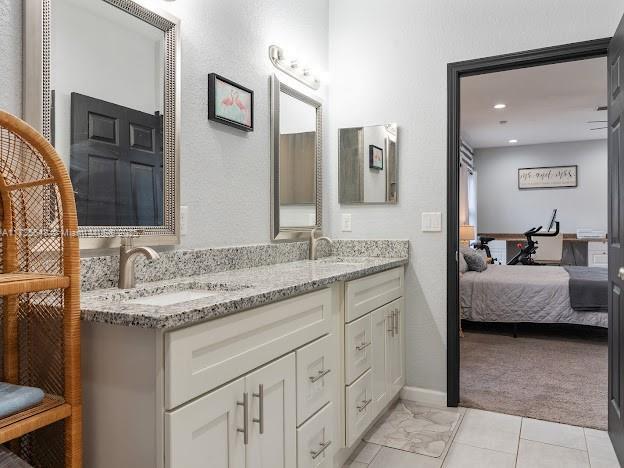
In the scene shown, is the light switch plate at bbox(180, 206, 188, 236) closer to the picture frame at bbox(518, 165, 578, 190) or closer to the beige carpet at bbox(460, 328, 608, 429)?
the beige carpet at bbox(460, 328, 608, 429)

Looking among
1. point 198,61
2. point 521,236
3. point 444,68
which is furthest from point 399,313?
point 521,236

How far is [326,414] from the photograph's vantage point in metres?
1.85

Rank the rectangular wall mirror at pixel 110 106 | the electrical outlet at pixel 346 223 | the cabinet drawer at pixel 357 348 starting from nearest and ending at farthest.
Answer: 1. the rectangular wall mirror at pixel 110 106
2. the cabinet drawer at pixel 357 348
3. the electrical outlet at pixel 346 223

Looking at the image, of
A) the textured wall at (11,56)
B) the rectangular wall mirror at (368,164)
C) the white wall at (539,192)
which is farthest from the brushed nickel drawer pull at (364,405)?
the white wall at (539,192)

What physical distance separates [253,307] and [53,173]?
0.64m

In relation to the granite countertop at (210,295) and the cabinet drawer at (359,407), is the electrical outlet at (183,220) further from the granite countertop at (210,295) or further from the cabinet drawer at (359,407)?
the cabinet drawer at (359,407)

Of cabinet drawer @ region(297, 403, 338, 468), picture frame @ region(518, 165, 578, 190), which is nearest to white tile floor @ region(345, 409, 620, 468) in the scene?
cabinet drawer @ region(297, 403, 338, 468)

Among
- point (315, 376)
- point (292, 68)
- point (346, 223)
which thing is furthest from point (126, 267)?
point (346, 223)

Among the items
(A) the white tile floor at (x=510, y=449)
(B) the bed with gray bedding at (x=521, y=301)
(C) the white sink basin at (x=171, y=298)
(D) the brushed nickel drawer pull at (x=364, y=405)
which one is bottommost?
(A) the white tile floor at (x=510, y=449)

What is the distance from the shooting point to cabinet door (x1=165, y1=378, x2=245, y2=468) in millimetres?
1101

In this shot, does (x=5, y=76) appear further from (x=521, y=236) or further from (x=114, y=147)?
(x=521, y=236)

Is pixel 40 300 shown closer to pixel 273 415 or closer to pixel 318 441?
pixel 273 415

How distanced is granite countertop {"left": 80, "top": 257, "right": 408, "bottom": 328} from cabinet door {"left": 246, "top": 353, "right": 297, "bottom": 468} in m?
0.23

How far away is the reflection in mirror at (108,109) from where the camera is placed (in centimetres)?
148
